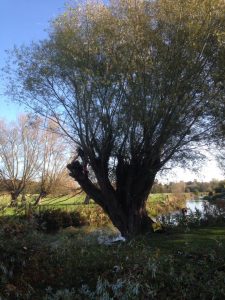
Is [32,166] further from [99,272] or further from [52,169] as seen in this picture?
[99,272]

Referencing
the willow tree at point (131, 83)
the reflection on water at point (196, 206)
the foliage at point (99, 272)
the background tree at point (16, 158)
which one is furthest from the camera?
the background tree at point (16, 158)

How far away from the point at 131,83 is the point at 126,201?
4960 mm

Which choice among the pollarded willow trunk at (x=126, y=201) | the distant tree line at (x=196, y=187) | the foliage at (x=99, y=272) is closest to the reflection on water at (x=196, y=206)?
the pollarded willow trunk at (x=126, y=201)

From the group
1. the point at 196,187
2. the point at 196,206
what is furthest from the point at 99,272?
the point at 196,187

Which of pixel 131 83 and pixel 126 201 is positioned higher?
pixel 131 83

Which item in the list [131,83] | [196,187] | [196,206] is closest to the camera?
[131,83]

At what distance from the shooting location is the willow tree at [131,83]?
15.1 meters

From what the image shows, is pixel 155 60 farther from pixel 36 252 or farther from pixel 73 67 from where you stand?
pixel 36 252

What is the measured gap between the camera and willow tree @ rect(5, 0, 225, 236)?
15141 mm

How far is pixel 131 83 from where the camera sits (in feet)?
50.0

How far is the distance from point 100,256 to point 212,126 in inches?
373

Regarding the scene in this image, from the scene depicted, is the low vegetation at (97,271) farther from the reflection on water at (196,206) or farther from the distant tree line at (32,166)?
the distant tree line at (32,166)

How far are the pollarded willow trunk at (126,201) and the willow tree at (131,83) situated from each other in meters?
0.04

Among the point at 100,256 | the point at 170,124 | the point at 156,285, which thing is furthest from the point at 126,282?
the point at 170,124
